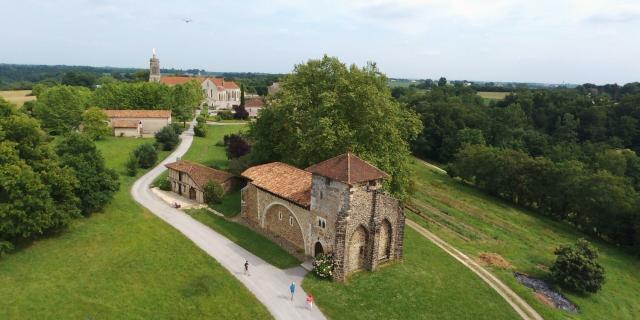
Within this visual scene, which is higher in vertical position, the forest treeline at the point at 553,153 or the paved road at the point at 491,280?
the forest treeline at the point at 553,153

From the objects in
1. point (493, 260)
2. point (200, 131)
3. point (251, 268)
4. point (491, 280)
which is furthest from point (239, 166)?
point (200, 131)

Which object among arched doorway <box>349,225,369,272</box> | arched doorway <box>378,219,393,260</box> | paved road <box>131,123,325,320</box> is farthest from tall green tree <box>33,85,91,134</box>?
arched doorway <box>378,219,393,260</box>

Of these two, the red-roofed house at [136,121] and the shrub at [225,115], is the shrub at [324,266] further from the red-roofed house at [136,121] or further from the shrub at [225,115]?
the shrub at [225,115]

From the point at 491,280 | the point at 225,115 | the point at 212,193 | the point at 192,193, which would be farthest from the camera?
the point at 225,115

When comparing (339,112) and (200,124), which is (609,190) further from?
(200,124)

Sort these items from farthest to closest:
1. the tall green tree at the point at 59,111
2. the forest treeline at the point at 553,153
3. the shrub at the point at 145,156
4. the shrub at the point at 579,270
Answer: the tall green tree at the point at 59,111 → the shrub at the point at 145,156 → the forest treeline at the point at 553,153 → the shrub at the point at 579,270

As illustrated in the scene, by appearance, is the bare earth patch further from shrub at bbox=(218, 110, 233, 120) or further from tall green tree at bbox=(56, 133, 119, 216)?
shrub at bbox=(218, 110, 233, 120)

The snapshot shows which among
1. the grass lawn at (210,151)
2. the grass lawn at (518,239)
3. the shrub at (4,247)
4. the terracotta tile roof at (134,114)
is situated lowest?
the grass lawn at (518,239)

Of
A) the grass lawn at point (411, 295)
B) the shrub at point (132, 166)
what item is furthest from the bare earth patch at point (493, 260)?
the shrub at point (132, 166)

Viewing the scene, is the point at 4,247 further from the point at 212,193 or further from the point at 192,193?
the point at 192,193
